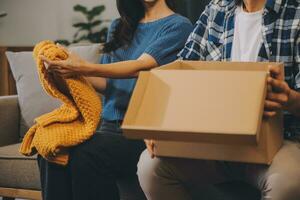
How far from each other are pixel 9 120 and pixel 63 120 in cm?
71

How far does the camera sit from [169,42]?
171 centimetres

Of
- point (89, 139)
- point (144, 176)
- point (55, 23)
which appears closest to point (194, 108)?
point (144, 176)

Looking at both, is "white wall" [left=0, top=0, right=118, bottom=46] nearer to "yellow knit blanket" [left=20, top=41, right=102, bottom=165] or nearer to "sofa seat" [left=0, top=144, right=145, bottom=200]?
"sofa seat" [left=0, top=144, right=145, bottom=200]

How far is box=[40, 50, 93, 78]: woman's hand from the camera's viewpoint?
1.55m

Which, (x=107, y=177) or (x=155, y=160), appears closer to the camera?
(x=155, y=160)

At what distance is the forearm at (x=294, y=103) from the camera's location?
124 centimetres

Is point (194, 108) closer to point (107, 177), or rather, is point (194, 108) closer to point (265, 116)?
point (265, 116)

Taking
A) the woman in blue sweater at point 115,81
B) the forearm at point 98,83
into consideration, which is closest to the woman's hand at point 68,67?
the woman in blue sweater at point 115,81

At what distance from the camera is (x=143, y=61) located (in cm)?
167

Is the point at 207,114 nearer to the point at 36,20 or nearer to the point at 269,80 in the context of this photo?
the point at 269,80

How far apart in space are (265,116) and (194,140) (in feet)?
0.59

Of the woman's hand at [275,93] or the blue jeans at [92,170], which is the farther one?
the blue jeans at [92,170]

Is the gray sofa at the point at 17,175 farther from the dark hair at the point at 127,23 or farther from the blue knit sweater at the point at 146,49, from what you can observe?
the dark hair at the point at 127,23

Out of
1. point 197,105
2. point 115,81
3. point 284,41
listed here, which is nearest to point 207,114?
point 197,105
